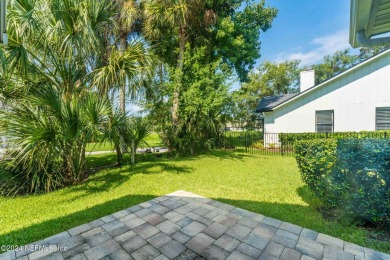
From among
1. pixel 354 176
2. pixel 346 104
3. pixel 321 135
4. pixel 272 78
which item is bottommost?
pixel 354 176

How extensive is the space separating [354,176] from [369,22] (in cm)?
224

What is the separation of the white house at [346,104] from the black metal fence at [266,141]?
3.33 feet

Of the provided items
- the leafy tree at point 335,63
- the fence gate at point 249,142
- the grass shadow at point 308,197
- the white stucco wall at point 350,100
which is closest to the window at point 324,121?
the white stucco wall at point 350,100

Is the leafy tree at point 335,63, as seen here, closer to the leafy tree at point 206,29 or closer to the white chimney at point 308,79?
the white chimney at point 308,79

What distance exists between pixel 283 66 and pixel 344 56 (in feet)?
34.2

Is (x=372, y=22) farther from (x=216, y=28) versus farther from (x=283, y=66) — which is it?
(x=283, y=66)

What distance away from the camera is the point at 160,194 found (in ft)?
14.8

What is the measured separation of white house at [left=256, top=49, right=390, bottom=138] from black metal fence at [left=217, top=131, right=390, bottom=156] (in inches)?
40.0

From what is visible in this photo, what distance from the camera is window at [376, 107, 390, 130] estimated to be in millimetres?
9884

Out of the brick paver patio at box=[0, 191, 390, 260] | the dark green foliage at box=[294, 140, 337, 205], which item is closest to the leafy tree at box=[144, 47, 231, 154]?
the dark green foliage at box=[294, 140, 337, 205]

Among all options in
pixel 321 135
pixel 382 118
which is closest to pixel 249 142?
pixel 321 135

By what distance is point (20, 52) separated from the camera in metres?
4.11

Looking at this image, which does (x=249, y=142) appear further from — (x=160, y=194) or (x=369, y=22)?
(x=369, y=22)

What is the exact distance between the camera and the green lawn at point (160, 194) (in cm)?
300
